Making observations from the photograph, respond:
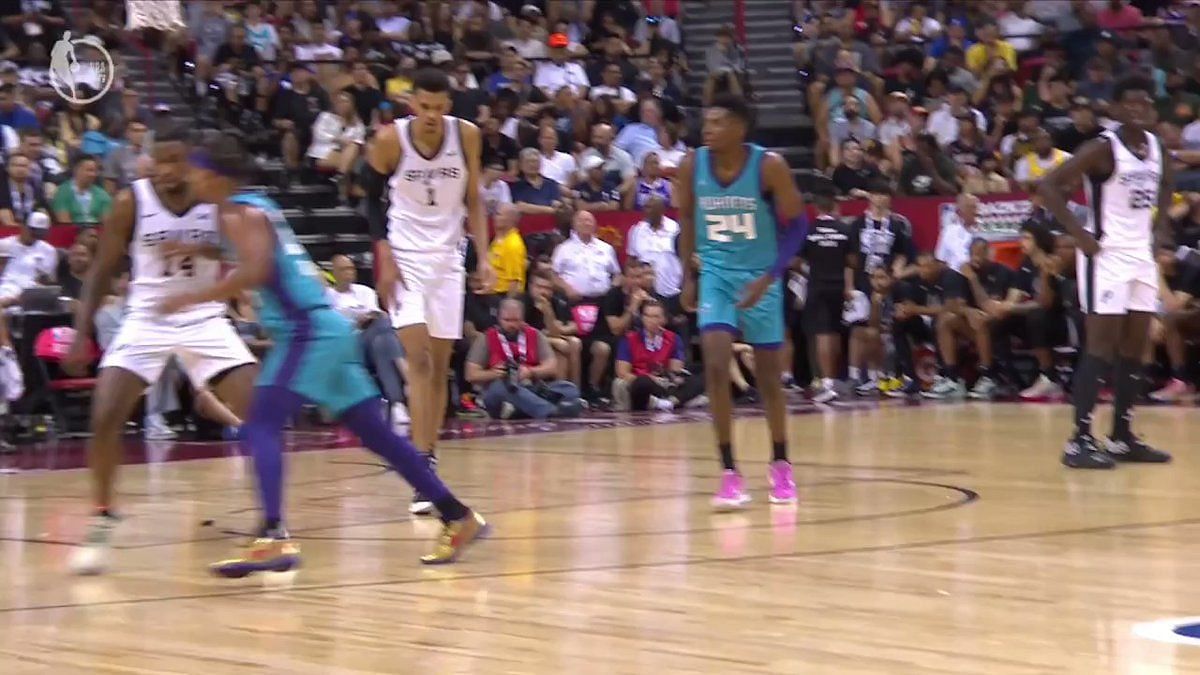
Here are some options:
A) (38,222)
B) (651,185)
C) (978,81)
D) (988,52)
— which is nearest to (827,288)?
(651,185)

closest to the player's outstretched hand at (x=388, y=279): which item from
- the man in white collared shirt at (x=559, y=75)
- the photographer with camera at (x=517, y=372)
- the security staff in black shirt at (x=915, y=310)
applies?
the photographer with camera at (x=517, y=372)

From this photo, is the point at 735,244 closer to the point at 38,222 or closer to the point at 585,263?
the point at 38,222

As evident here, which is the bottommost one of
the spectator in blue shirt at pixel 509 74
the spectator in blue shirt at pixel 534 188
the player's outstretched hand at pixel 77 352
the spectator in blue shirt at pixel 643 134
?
the player's outstretched hand at pixel 77 352

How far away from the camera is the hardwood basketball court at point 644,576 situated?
5141 millimetres

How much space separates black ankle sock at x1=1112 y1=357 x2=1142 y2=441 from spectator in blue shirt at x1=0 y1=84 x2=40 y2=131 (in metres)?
10.2

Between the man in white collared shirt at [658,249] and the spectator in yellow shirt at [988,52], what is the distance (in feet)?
18.5

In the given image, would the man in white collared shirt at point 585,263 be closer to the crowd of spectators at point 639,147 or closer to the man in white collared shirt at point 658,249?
the crowd of spectators at point 639,147

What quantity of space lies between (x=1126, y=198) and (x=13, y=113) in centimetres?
1053

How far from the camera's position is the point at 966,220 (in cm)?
Answer: 1727

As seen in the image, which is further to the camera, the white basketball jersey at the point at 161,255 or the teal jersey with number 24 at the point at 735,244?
the teal jersey with number 24 at the point at 735,244

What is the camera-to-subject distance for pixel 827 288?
16953 millimetres

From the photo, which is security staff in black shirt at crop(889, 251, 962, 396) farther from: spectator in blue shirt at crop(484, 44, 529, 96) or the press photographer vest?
spectator in blue shirt at crop(484, 44, 529, 96)

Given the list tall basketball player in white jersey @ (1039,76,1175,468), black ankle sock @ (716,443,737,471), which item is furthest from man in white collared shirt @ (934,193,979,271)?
black ankle sock @ (716,443,737,471)

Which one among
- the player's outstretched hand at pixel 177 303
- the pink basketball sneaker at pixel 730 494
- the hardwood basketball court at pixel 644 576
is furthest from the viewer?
the pink basketball sneaker at pixel 730 494
